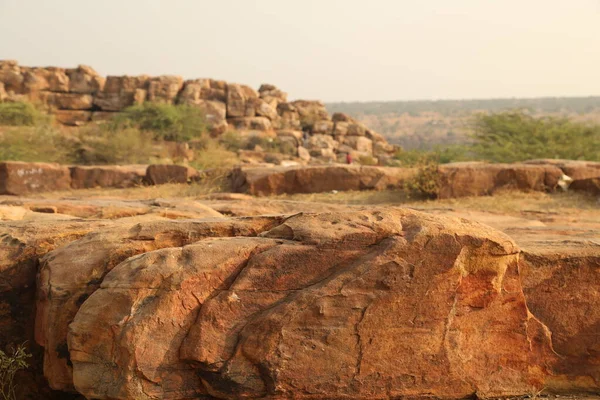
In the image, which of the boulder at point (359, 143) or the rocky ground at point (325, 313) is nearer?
the rocky ground at point (325, 313)

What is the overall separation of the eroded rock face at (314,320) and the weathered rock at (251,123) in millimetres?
22836

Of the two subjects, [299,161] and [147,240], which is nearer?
[147,240]

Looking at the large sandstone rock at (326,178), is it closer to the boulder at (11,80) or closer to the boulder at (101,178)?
the boulder at (101,178)

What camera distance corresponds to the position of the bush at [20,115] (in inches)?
843

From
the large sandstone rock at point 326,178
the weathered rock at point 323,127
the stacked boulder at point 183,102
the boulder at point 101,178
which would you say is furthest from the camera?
the weathered rock at point 323,127

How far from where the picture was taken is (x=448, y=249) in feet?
10.8

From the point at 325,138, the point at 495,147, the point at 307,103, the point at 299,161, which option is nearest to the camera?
the point at 495,147

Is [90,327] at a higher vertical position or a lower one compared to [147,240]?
lower

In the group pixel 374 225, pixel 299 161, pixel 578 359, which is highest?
pixel 374 225

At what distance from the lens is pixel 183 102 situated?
25.8m

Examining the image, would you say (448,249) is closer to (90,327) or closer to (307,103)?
(90,327)

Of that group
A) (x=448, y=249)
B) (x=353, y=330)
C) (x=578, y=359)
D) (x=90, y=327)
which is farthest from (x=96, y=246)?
(x=578, y=359)

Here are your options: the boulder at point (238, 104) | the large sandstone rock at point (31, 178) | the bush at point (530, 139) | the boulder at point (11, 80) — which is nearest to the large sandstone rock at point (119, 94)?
the boulder at point (11, 80)

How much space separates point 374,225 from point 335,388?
863mm
